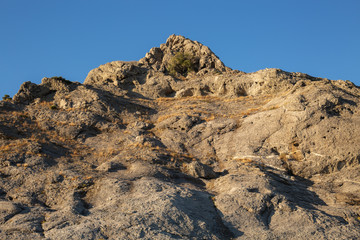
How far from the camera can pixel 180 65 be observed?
67.9 meters

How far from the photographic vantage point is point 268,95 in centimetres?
5131

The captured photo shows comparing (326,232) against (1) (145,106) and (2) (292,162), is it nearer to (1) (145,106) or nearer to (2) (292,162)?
(2) (292,162)

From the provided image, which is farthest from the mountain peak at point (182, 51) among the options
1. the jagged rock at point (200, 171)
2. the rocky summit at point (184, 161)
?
the jagged rock at point (200, 171)

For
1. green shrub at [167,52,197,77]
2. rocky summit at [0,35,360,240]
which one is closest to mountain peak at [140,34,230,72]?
green shrub at [167,52,197,77]

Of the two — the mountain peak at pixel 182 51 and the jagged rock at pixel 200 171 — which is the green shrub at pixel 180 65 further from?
the jagged rock at pixel 200 171

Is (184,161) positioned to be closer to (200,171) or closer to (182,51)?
(200,171)

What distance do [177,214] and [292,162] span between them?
15.6 metres

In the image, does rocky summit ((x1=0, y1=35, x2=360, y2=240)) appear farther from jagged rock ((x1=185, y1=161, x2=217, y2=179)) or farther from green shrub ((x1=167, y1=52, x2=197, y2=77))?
green shrub ((x1=167, y1=52, x2=197, y2=77))

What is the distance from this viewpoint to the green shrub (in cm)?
6706

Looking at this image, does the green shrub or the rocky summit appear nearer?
the rocky summit

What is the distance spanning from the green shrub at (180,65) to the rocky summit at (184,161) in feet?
31.1

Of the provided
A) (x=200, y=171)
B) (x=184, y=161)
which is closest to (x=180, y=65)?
(x=184, y=161)

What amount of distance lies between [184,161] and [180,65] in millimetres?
35350

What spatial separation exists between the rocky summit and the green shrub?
31.1 feet
